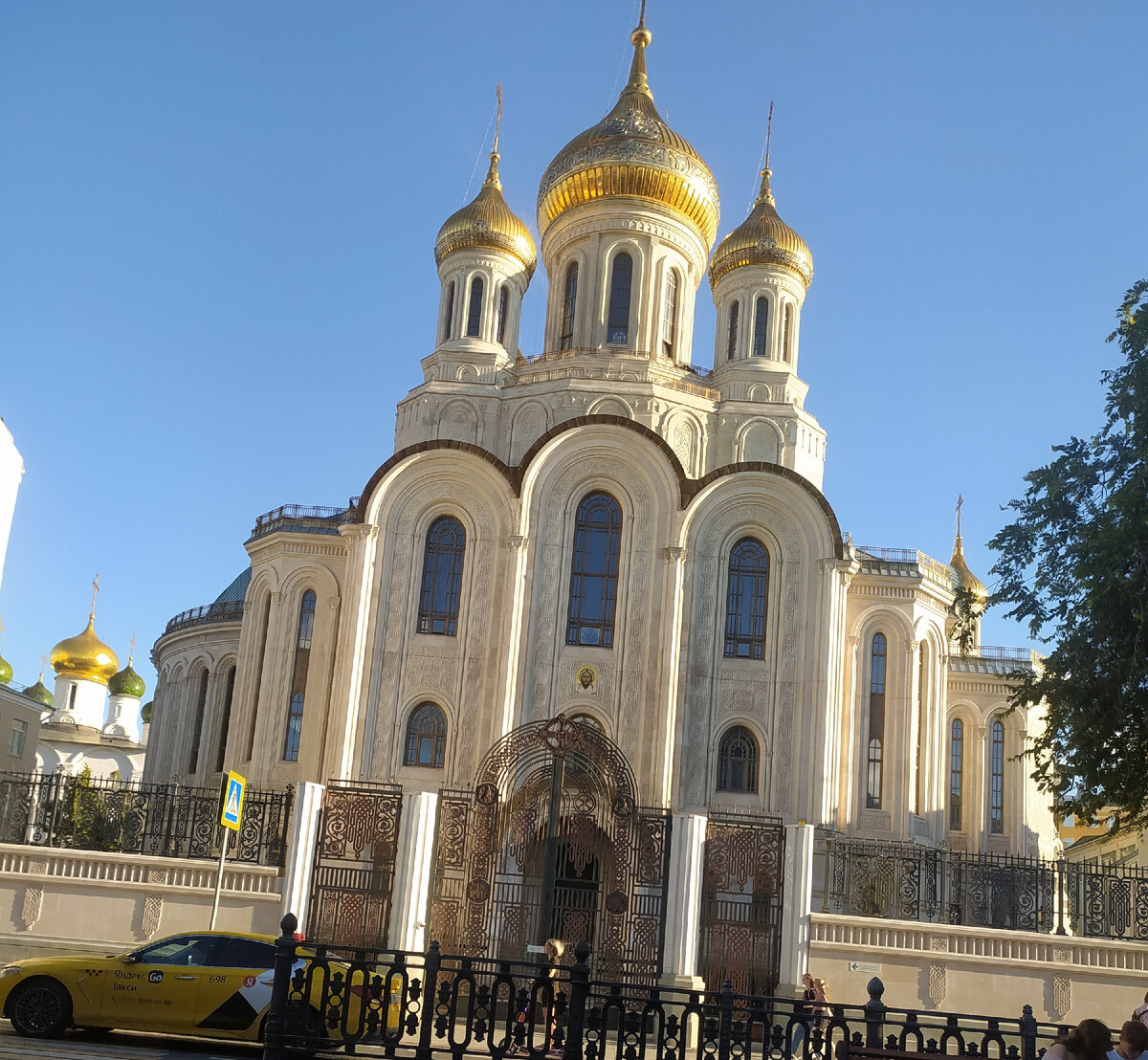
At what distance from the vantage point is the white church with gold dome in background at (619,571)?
23.6 m

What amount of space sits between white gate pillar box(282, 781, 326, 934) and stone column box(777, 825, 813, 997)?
222 inches

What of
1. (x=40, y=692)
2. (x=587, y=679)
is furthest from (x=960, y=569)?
(x=40, y=692)

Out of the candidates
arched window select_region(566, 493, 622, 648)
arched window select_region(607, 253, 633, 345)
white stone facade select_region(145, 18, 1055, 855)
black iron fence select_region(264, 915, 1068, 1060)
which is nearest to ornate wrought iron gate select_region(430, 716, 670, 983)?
black iron fence select_region(264, 915, 1068, 1060)

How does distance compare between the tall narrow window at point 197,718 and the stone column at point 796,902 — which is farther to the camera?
the tall narrow window at point 197,718

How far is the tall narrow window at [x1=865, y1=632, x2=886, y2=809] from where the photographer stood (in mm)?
25719

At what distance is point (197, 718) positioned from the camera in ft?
111

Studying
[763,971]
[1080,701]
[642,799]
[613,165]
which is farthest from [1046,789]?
[613,165]

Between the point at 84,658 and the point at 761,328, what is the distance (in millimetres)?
32207

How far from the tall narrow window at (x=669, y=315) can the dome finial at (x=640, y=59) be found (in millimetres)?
4928

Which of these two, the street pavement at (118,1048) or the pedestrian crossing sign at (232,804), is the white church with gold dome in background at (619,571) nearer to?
the pedestrian crossing sign at (232,804)

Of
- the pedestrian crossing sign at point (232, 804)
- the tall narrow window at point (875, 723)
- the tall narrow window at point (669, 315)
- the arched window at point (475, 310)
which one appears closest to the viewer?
the pedestrian crossing sign at point (232, 804)

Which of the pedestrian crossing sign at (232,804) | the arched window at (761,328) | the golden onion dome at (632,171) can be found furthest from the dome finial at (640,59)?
the pedestrian crossing sign at (232,804)

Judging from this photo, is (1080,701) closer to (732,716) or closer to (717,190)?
(732,716)

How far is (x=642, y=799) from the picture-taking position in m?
22.8
